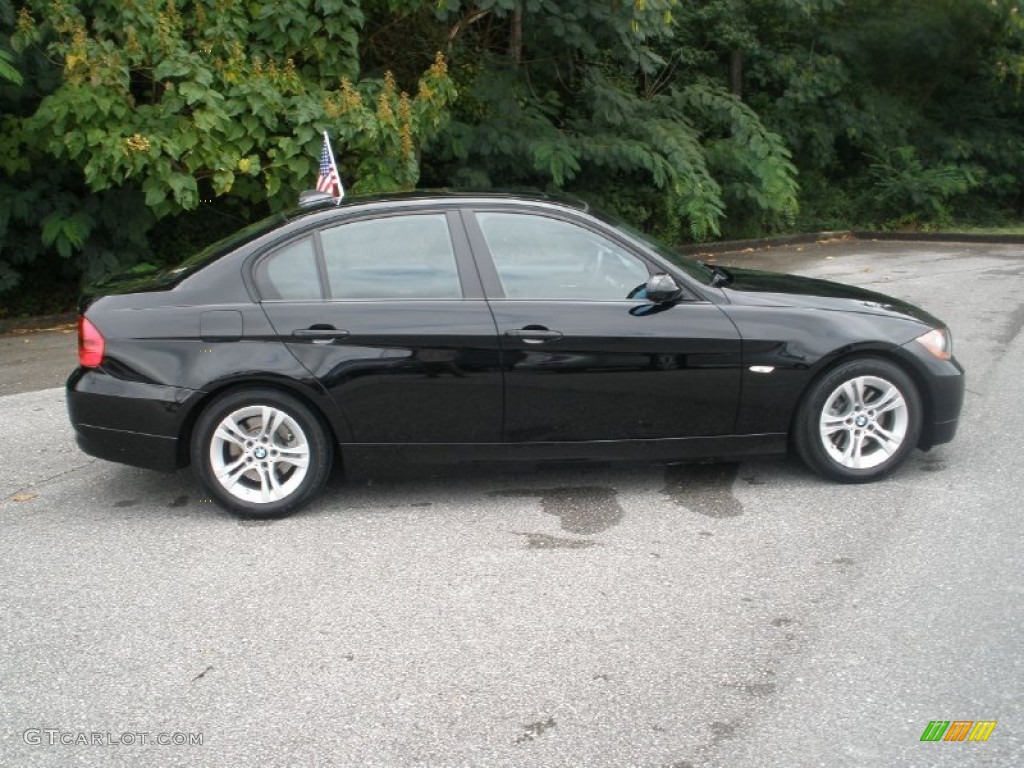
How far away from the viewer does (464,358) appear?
205 inches

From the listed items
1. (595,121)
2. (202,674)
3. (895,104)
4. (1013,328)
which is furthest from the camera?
(895,104)

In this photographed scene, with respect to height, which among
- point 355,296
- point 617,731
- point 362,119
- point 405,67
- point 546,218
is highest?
point 405,67

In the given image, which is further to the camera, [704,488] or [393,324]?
[704,488]

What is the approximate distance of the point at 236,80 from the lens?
9.92 meters

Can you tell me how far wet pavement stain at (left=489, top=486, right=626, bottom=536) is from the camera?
16.8 ft

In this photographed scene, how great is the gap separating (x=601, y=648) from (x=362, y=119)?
731cm

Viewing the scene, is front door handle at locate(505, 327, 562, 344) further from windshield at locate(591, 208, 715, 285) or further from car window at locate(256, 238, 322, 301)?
car window at locate(256, 238, 322, 301)

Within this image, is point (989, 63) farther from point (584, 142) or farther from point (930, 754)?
point (930, 754)

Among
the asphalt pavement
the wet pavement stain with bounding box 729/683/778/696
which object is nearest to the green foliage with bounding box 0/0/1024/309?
the asphalt pavement

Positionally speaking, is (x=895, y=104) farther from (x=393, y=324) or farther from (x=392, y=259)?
(x=393, y=324)

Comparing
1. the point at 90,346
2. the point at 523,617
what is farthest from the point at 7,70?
the point at 523,617

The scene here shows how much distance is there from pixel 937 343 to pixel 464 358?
247 centimetres

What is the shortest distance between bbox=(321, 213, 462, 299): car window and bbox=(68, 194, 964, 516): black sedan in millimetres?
10

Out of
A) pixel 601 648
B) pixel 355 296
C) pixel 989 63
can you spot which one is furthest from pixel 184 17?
pixel 989 63
